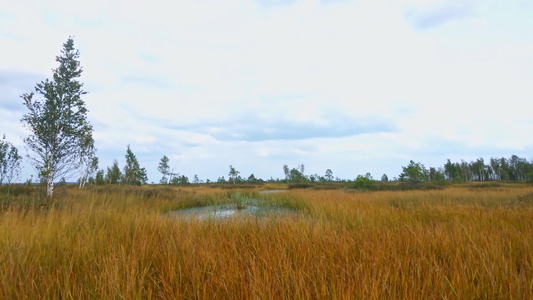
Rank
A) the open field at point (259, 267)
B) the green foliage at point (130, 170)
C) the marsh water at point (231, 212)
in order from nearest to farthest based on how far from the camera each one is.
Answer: the open field at point (259, 267), the marsh water at point (231, 212), the green foliage at point (130, 170)

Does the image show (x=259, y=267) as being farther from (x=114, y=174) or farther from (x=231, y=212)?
(x=114, y=174)

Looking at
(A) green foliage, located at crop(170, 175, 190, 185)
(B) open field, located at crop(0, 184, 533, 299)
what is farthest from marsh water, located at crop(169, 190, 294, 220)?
(A) green foliage, located at crop(170, 175, 190, 185)

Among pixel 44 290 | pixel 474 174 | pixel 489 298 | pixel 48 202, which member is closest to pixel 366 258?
pixel 489 298

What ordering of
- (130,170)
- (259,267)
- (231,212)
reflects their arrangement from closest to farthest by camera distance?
1. (259,267)
2. (231,212)
3. (130,170)

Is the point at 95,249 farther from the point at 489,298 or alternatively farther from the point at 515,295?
the point at 515,295

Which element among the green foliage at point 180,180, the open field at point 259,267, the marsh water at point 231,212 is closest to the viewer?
the open field at point 259,267

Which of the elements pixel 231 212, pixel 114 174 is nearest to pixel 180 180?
pixel 114 174

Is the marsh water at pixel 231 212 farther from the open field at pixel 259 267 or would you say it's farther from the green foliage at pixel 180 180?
the green foliage at pixel 180 180

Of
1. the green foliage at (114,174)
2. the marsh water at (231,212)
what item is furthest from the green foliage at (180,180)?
the marsh water at (231,212)

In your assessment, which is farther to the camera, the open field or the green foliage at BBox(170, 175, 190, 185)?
the green foliage at BBox(170, 175, 190, 185)

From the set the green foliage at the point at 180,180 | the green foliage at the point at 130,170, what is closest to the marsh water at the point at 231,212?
the green foliage at the point at 130,170

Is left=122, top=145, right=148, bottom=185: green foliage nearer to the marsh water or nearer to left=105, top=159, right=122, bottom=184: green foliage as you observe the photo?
left=105, top=159, right=122, bottom=184: green foliage

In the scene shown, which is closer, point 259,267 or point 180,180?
point 259,267

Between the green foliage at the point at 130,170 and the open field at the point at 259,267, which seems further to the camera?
the green foliage at the point at 130,170
